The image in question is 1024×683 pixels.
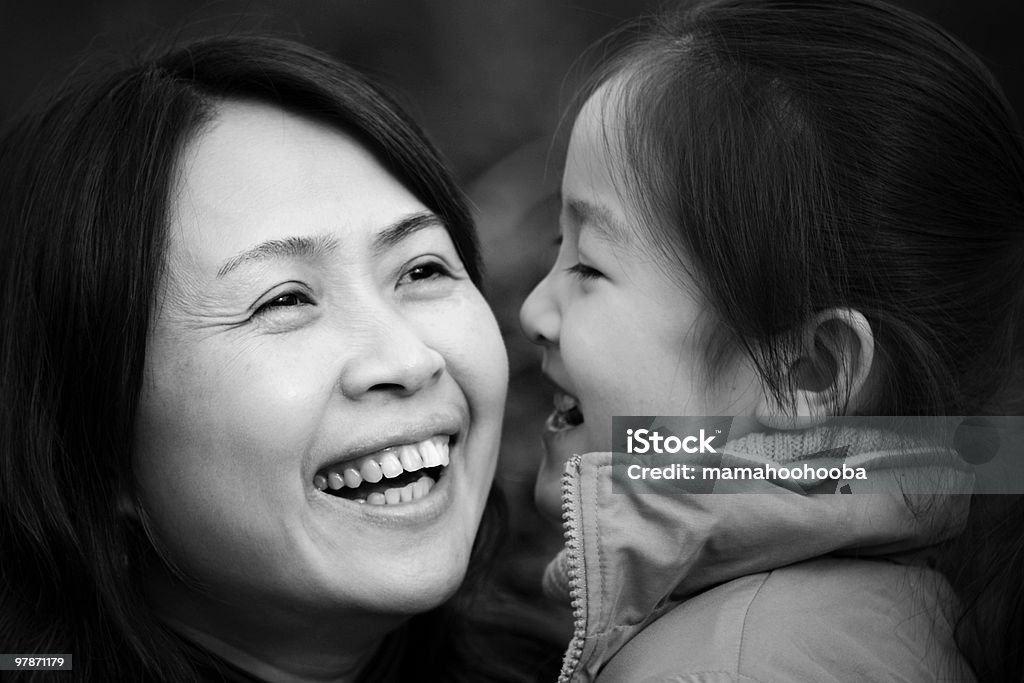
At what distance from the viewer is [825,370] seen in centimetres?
173

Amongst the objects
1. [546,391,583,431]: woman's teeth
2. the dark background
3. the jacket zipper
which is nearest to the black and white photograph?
the jacket zipper

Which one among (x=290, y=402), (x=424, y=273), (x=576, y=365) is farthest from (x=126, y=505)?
(x=576, y=365)

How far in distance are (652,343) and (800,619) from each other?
499 millimetres

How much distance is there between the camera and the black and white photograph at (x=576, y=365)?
1.59 metres

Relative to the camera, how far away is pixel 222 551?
1.63 metres

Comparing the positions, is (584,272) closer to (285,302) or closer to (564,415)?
(564,415)

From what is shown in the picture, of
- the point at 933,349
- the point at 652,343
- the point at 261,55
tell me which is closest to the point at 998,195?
the point at 933,349

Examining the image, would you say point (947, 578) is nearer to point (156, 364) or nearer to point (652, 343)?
point (652, 343)

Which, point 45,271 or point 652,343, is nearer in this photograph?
point 45,271

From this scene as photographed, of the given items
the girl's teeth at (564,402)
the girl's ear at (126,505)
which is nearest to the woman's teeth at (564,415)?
the girl's teeth at (564,402)

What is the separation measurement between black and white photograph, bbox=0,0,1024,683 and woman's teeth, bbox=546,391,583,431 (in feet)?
0.40

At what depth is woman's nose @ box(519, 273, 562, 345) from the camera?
1.96 meters

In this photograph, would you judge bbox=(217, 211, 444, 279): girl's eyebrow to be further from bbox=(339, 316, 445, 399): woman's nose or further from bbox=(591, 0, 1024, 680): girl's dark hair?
bbox=(591, 0, 1024, 680): girl's dark hair

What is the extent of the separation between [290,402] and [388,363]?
152mm
